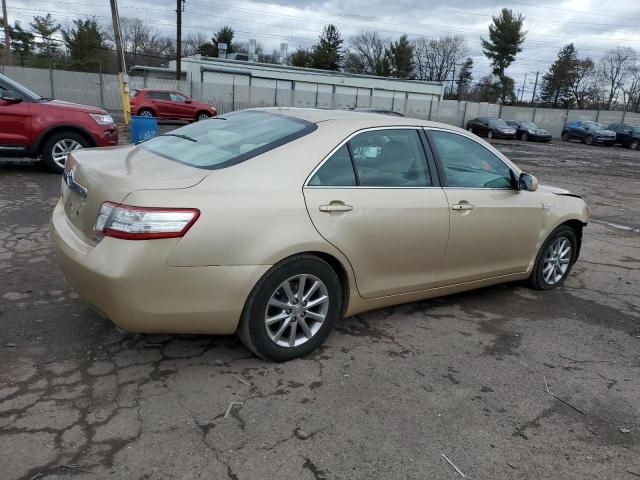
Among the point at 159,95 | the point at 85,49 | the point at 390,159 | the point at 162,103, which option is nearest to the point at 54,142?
the point at 390,159

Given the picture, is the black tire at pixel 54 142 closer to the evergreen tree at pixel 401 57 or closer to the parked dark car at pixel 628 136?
the parked dark car at pixel 628 136

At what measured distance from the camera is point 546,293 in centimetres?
509

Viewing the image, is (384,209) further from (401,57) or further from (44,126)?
(401,57)

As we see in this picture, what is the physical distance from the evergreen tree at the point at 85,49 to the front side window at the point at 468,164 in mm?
56279

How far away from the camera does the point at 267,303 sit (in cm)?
312

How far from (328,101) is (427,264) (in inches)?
1433

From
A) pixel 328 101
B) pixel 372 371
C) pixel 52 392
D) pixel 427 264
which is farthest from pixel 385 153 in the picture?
pixel 328 101

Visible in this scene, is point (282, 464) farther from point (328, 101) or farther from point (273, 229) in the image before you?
point (328, 101)

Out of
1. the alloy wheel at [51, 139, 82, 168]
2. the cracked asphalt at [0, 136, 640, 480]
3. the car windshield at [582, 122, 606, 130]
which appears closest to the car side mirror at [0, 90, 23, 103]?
the alloy wheel at [51, 139, 82, 168]

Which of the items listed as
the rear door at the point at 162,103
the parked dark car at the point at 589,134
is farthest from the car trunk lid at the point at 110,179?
the parked dark car at the point at 589,134

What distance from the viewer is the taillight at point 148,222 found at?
109 inches

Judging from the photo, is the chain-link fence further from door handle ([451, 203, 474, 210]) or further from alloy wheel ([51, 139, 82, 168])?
door handle ([451, 203, 474, 210])

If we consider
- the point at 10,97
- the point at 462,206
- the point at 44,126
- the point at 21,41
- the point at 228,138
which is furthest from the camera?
the point at 21,41

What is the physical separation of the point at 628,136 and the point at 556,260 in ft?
114
